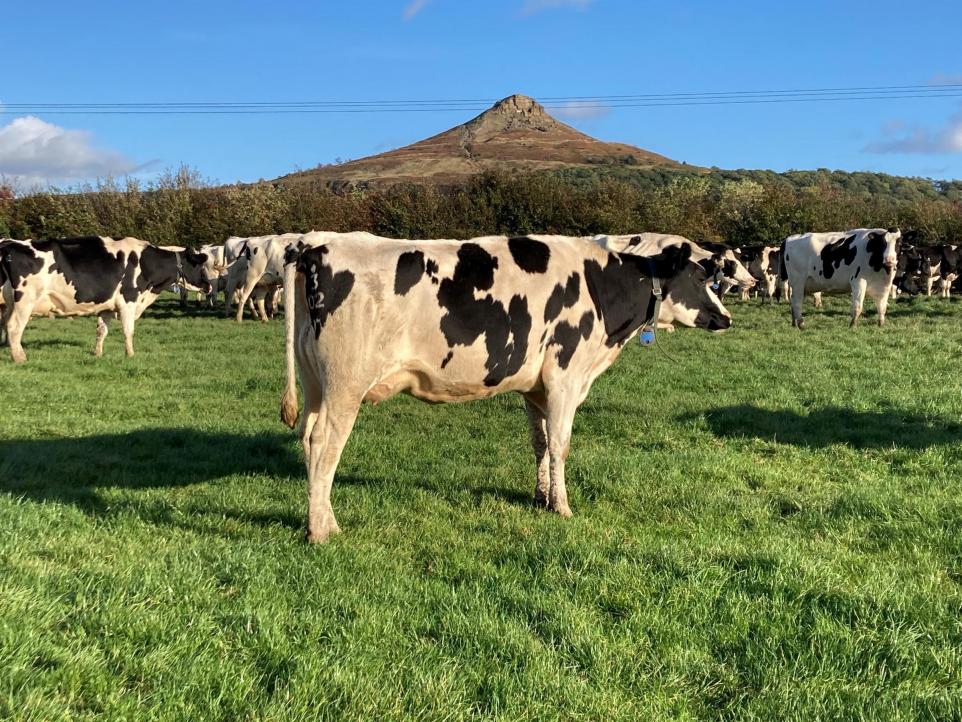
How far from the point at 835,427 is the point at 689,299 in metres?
2.93

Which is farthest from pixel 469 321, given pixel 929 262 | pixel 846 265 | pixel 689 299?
pixel 929 262

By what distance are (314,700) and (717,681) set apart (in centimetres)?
177

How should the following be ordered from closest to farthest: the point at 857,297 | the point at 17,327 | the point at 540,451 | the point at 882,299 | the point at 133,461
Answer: the point at 540,451
the point at 133,461
the point at 17,327
the point at 857,297
the point at 882,299

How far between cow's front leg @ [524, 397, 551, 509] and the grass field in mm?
209

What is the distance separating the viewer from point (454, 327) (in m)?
5.50

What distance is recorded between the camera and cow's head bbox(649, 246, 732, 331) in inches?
274

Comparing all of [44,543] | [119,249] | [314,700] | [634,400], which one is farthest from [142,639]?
[119,249]

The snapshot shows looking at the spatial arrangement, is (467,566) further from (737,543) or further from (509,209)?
(509,209)

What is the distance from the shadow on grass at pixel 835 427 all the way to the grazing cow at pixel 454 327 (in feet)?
8.90

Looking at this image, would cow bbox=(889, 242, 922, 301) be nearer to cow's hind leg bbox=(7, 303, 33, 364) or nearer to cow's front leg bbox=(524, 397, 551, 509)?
cow's front leg bbox=(524, 397, 551, 509)

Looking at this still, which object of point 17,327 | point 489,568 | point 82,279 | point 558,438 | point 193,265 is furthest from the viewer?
point 193,265

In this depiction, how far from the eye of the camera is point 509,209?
40.2m

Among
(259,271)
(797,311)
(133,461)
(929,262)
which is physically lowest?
(133,461)

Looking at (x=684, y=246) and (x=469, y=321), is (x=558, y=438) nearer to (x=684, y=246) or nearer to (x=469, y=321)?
(x=469, y=321)
